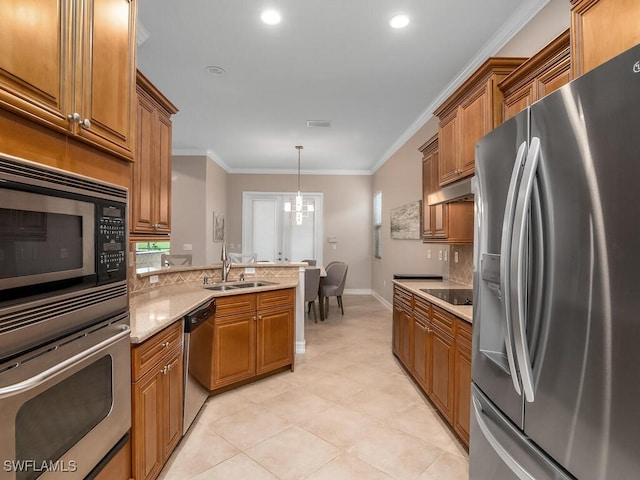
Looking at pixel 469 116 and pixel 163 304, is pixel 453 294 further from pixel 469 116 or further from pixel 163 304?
pixel 163 304

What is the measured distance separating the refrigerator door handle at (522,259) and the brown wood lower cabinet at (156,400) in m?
1.57

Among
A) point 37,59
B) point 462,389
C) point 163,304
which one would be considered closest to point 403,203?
point 462,389

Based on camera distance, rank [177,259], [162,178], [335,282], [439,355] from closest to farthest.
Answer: [439,355], [162,178], [177,259], [335,282]

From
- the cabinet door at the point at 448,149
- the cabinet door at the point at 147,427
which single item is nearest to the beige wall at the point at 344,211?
the cabinet door at the point at 448,149

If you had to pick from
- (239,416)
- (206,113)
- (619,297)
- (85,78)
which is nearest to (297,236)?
(206,113)

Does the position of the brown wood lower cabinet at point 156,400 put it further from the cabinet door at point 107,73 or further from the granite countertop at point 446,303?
the granite countertop at point 446,303

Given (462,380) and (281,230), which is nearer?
(462,380)

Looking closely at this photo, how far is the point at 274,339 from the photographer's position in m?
3.21

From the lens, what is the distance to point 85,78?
1249mm

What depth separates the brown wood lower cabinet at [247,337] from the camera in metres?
2.75

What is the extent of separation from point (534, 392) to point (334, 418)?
70.9 inches

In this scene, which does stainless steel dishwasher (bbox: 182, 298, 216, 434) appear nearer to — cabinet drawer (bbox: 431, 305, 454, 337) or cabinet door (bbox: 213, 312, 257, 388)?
cabinet door (bbox: 213, 312, 257, 388)

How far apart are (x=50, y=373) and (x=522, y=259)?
4.79 ft

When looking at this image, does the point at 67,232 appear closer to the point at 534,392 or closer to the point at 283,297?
the point at 534,392
